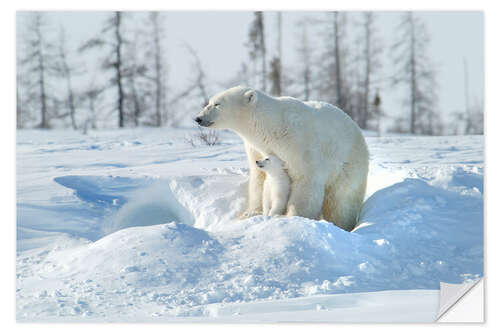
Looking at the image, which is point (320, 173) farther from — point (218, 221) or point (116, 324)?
point (116, 324)

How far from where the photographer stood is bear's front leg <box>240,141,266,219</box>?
4.76 m

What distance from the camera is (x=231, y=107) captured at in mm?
4332

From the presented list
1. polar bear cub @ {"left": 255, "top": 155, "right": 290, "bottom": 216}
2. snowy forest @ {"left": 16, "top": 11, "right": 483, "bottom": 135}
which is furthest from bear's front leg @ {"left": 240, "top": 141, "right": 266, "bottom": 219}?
snowy forest @ {"left": 16, "top": 11, "right": 483, "bottom": 135}

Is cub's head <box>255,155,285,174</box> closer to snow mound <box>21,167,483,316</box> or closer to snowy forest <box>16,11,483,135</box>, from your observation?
snow mound <box>21,167,483,316</box>

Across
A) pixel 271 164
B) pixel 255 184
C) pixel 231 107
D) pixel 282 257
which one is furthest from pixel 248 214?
pixel 282 257

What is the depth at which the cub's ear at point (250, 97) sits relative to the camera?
4.32 meters

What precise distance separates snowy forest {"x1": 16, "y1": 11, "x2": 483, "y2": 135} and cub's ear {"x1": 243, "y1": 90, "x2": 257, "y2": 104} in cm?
61

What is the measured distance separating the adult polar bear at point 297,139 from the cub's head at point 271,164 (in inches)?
2.9

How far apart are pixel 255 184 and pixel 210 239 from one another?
136 cm
